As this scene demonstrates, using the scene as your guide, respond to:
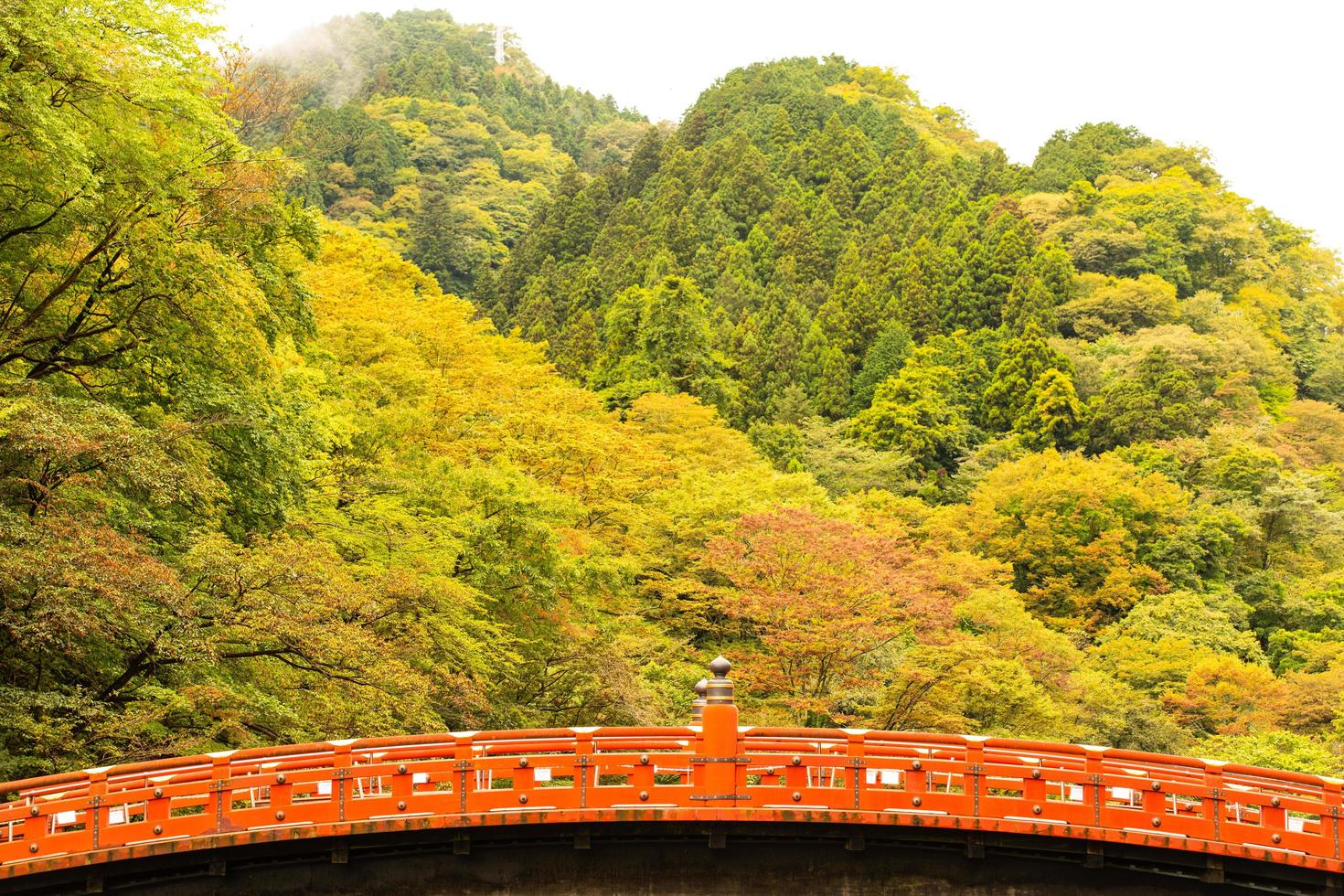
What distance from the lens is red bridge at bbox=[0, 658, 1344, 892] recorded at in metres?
12.7

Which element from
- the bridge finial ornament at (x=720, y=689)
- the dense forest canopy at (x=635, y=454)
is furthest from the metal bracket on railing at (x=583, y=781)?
the dense forest canopy at (x=635, y=454)

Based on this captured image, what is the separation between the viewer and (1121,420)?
5422cm

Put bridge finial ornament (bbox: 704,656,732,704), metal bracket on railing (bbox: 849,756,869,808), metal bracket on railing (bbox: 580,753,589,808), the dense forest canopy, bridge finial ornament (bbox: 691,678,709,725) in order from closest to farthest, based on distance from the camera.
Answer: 1. metal bracket on railing (bbox: 580,753,589,808)
2. metal bracket on railing (bbox: 849,756,869,808)
3. bridge finial ornament (bbox: 704,656,732,704)
4. bridge finial ornament (bbox: 691,678,709,725)
5. the dense forest canopy

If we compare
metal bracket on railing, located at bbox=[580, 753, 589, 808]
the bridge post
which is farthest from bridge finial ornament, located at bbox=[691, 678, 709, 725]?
metal bracket on railing, located at bbox=[580, 753, 589, 808]

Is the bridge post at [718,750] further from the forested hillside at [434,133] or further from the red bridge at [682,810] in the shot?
the forested hillside at [434,133]

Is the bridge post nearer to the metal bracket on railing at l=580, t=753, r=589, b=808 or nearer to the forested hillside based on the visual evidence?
the metal bracket on railing at l=580, t=753, r=589, b=808

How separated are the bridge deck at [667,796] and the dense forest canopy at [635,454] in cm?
273

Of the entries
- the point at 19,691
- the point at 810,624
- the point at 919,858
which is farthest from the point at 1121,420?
the point at 19,691

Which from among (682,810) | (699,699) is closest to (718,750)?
(682,810)

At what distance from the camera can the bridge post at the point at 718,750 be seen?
44.9ft

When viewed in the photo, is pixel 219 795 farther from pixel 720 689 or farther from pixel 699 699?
pixel 699 699

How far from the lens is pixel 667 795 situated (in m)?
13.8

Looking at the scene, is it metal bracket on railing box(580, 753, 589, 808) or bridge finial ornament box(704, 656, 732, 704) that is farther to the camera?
bridge finial ornament box(704, 656, 732, 704)

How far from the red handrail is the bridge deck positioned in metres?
0.02
